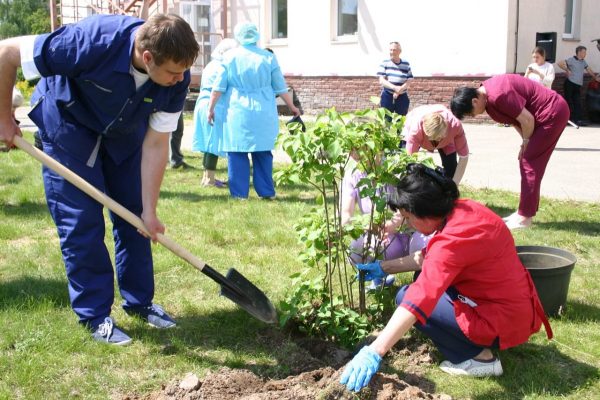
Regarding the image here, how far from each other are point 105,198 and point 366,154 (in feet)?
4.28

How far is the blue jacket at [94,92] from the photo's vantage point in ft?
10.6

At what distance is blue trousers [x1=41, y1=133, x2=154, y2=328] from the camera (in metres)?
3.57

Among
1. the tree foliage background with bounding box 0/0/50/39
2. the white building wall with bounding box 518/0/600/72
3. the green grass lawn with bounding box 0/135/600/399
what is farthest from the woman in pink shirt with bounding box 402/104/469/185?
the tree foliage background with bounding box 0/0/50/39

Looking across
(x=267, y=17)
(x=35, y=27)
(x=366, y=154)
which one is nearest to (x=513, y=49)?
(x=267, y=17)

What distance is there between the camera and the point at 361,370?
2.80 m

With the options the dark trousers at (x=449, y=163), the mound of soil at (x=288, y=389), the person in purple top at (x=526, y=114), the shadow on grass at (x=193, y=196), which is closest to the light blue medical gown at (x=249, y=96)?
the shadow on grass at (x=193, y=196)

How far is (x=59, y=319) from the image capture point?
13.1 feet

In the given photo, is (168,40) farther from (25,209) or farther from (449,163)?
(25,209)

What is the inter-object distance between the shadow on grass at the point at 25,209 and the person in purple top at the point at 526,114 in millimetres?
4009

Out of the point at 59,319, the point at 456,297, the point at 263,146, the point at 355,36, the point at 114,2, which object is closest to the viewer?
the point at 456,297

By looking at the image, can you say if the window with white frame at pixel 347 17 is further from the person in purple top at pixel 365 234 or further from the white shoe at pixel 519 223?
the person in purple top at pixel 365 234

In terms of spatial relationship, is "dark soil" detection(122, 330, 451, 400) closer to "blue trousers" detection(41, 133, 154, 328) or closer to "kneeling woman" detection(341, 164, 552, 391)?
"kneeling woman" detection(341, 164, 552, 391)

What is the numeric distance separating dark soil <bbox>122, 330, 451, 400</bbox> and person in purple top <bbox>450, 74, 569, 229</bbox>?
9.62 feet

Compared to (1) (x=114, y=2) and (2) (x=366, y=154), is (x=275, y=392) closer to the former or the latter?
(2) (x=366, y=154)
